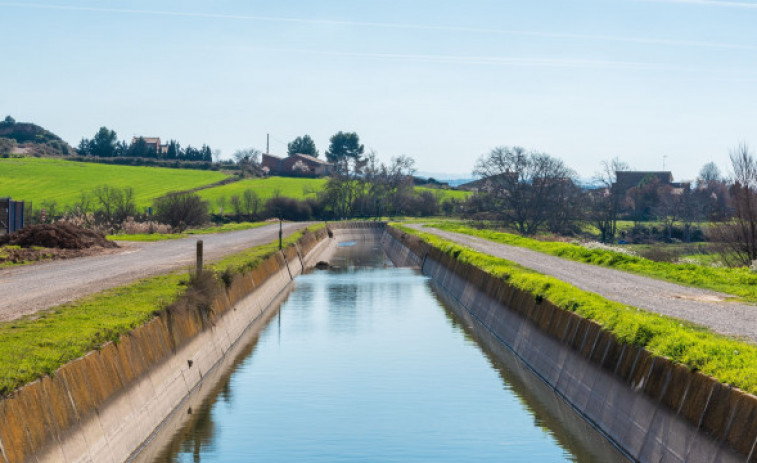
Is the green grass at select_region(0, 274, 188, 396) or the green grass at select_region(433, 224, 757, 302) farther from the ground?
the green grass at select_region(433, 224, 757, 302)

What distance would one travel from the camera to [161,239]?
65000 mm

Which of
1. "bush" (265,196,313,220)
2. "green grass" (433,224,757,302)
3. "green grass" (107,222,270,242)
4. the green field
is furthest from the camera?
the green field

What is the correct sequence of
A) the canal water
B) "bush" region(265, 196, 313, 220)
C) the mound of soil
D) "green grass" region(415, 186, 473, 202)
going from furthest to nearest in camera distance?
"green grass" region(415, 186, 473, 202), "bush" region(265, 196, 313, 220), the mound of soil, the canal water

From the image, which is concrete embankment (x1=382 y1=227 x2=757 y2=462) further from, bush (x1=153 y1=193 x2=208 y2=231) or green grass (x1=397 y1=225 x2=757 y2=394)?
bush (x1=153 y1=193 x2=208 y2=231)

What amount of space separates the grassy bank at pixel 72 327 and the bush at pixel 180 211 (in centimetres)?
5683

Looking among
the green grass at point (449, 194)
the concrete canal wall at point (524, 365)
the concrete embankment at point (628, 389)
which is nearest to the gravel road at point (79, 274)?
the concrete canal wall at point (524, 365)

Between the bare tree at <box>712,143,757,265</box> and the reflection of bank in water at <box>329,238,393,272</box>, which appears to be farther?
the reflection of bank in water at <box>329,238,393,272</box>

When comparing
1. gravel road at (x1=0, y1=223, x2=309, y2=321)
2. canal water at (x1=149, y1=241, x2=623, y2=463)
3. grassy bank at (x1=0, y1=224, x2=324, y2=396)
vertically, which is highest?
grassy bank at (x1=0, y1=224, x2=324, y2=396)

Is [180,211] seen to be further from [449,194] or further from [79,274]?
[449,194]

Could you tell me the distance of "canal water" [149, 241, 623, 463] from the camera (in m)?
18.0

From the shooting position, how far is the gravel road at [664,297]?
827 inches

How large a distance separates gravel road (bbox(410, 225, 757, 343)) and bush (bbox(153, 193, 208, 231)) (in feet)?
163

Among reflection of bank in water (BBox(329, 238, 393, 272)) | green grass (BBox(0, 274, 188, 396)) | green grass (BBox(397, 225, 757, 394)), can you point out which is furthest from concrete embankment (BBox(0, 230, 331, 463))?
reflection of bank in water (BBox(329, 238, 393, 272))

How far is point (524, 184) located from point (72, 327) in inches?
3526
